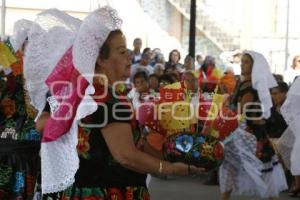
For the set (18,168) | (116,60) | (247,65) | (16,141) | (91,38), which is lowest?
(18,168)

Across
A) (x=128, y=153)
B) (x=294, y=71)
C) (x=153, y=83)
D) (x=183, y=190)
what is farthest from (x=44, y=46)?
(x=294, y=71)

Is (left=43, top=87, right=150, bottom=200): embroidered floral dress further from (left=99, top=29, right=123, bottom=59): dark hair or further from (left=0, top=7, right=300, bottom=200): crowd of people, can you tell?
(left=99, top=29, right=123, bottom=59): dark hair

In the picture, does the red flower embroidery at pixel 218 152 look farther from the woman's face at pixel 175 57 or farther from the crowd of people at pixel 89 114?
the woman's face at pixel 175 57

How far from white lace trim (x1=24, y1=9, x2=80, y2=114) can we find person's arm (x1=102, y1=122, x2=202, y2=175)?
0.70m

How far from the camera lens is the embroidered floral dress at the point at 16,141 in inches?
204

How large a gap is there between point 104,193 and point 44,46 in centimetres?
96

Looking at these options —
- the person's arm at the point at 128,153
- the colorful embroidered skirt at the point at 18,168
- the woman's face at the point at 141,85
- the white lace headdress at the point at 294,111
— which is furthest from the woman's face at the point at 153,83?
the person's arm at the point at 128,153

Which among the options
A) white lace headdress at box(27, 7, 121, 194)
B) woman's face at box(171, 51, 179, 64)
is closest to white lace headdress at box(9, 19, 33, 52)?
white lace headdress at box(27, 7, 121, 194)

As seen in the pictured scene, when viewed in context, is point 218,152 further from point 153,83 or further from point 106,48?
point 153,83

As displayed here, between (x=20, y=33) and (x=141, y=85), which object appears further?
(x=141, y=85)

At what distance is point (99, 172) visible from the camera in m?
3.27

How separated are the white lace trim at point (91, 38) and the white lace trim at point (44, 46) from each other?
1.22ft

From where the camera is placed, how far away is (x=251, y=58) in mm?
7207

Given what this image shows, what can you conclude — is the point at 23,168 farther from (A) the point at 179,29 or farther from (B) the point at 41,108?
(A) the point at 179,29
